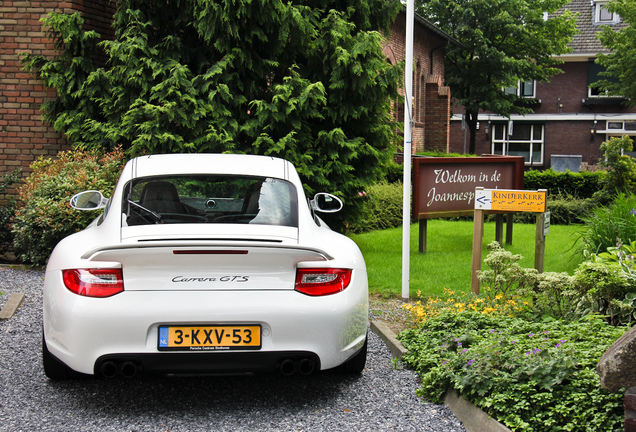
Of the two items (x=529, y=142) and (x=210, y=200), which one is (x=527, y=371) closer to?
(x=210, y=200)

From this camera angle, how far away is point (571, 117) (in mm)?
42219

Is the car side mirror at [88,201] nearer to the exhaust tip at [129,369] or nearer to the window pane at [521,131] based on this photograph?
the exhaust tip at [129,369]

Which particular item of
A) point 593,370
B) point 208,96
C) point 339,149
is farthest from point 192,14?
point 593,370

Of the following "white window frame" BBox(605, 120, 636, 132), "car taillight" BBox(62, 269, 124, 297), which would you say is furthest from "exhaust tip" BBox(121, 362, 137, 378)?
"white window frame" BBox(605, 120, 636, 132)

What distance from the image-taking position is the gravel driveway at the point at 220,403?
371 centimetres

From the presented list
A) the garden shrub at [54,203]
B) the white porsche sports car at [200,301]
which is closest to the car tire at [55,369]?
the white porsche sports car at [200,301]

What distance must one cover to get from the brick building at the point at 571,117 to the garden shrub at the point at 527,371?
3824cm

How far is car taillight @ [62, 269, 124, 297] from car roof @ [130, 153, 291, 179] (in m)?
1.07

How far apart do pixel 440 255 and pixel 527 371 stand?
7019 millimetres

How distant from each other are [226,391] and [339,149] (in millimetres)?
6776

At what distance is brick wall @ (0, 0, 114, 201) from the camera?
10.9 m

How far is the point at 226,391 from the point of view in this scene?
4.30 m

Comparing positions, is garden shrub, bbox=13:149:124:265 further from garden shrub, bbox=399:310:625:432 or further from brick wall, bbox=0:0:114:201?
garden shrub, bbox=399:310:625:432

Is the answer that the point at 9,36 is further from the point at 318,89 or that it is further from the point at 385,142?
the point at 385,142
